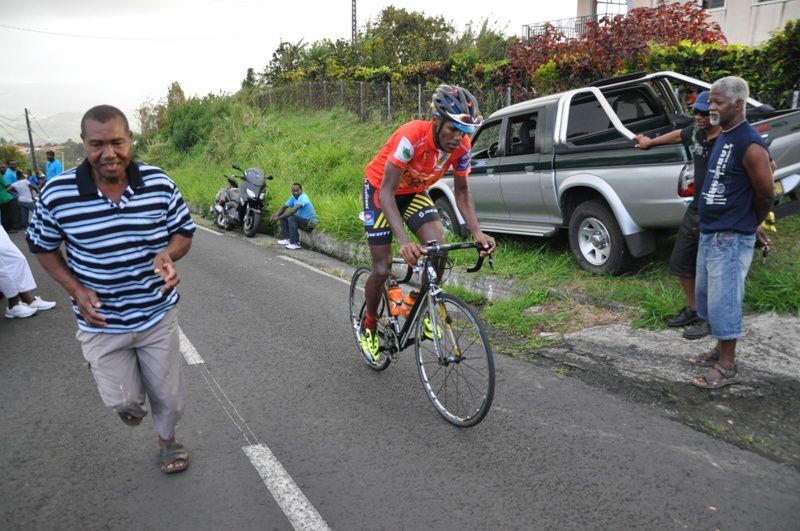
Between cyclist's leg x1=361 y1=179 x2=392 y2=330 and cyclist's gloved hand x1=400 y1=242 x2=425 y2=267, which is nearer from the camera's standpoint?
cyclist's gloved hand x1=400 y1=242 x2=425 y2=267

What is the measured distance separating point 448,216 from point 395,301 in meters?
4.57

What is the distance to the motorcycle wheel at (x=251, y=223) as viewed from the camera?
1297 centimetres

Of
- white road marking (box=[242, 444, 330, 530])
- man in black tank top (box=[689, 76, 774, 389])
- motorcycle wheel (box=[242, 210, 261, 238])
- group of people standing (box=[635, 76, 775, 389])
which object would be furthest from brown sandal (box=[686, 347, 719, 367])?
motorcycle wheel (box=[242, 210, 261, 238])

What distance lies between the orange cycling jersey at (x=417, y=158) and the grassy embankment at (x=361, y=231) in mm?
2178

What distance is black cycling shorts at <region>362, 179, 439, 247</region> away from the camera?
4379mm

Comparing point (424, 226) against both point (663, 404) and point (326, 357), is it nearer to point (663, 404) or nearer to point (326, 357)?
point (326, 357)

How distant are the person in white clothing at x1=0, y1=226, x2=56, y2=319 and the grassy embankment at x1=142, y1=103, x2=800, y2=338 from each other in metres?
4.98

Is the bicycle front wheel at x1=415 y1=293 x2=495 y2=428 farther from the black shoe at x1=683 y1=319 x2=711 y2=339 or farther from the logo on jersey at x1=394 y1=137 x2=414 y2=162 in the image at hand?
the black shoe at x1=683 y1=319 x2=711 y2=339

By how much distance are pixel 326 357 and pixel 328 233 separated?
5.82m

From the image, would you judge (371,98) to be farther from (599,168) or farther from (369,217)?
(369,217)

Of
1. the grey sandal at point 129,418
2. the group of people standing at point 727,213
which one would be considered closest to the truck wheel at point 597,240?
the group of people standing at point 727,213

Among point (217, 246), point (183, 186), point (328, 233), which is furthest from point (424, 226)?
point (183, 186)

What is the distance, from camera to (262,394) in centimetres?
459

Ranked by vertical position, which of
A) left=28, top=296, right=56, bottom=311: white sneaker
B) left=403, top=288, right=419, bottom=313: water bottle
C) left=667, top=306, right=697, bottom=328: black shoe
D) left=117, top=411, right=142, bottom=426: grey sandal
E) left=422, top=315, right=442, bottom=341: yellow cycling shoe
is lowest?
left=28, top=296, right=56, bottom=311: white sneaker
